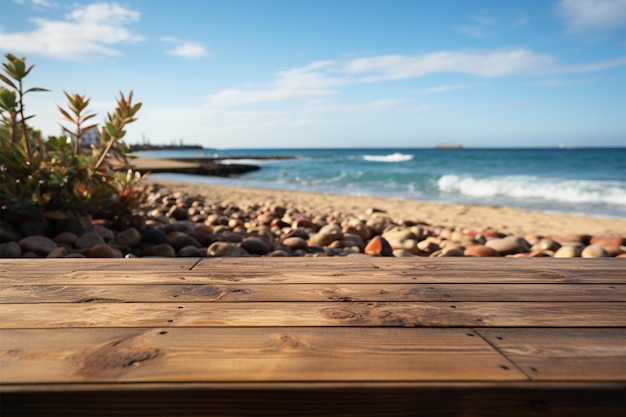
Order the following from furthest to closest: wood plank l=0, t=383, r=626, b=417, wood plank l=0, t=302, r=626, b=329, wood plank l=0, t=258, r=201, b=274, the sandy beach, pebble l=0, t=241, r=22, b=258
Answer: the sandy beach < pebble l=0, t=241, r=22, b=258 < wood plank l=0, t=258, r=201, b=274 < wood plank l=0, t=302, r=626, b=329 < wood plank l=0, t=383, r=626, b=417

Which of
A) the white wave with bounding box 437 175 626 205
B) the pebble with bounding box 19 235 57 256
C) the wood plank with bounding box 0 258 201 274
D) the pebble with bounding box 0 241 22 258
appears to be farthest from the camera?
the white wave with bounding box 437 175 626 205

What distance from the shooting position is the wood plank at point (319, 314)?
1100 mm

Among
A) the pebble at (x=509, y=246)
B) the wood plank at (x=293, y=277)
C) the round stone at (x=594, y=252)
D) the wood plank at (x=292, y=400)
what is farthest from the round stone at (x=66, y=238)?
the round stone at (x=594, y=252)

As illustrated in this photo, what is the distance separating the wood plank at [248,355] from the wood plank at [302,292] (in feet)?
0.84

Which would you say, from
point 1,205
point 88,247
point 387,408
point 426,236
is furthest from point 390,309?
point 426,236

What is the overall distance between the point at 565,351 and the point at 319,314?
0.61 m

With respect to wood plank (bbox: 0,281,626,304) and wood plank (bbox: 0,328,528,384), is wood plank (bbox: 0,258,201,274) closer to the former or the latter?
wood plank (bbox: 0,281,626,304)

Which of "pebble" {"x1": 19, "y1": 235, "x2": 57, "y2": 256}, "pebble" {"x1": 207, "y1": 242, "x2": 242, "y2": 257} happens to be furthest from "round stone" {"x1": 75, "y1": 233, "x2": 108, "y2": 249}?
"pebble" {"x1": 207, "y1": 242, "x2": 242, "y2": 257}

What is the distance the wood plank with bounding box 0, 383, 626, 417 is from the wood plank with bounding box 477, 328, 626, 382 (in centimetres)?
8

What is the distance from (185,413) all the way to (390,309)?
643 mm

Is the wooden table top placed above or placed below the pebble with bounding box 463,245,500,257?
above

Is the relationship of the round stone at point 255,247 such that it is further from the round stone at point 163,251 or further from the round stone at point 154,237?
the round stone at point 154,237

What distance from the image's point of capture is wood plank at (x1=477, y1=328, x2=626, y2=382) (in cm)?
84

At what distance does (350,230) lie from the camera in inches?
192
